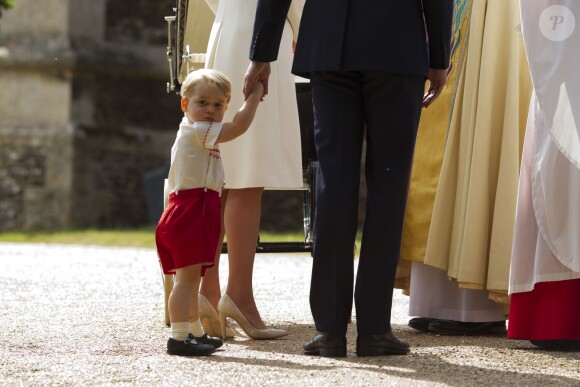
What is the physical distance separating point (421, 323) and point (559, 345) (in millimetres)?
850

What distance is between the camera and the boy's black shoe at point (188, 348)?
14.6 ft

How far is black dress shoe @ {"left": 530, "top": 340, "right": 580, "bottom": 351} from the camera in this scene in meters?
Result: 4.68

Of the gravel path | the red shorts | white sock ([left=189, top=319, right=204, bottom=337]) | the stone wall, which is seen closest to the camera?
the gravel path

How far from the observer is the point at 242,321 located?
5008mm

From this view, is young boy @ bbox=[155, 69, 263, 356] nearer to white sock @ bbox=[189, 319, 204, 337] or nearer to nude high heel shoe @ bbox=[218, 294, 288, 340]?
white sock @ bbox=[189, 319, 204, 337]

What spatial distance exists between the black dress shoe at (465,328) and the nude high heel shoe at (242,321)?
711 millimetres

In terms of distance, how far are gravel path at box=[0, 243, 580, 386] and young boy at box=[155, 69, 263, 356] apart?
0.67 feet

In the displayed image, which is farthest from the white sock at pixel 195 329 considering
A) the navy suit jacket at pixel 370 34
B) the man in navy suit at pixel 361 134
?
the navy suit jacket at pixel 370 34

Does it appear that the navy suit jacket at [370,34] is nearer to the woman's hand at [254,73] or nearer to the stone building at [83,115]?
the woman's hand at [254,73]

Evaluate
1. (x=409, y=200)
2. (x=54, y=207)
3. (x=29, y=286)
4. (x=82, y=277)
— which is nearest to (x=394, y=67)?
(x=409, y=200)

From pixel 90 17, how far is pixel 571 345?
1280cm

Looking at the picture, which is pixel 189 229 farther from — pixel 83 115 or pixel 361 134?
pixel 83 115

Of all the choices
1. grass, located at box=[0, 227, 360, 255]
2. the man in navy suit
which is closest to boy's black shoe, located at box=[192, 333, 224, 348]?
the man in navy suit

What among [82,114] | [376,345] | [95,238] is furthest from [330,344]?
[82,114]
